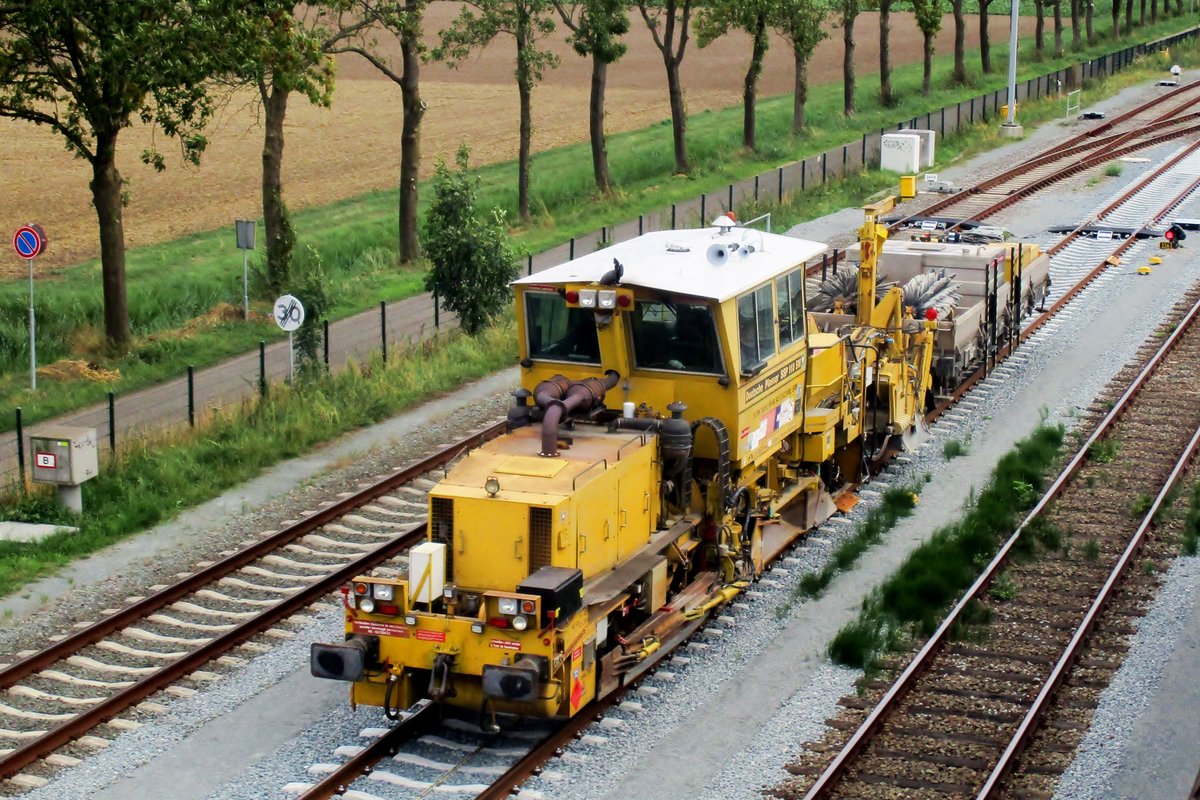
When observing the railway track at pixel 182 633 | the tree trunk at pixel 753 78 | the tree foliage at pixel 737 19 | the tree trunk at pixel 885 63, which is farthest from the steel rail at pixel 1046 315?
the tree trunk at pixel 885 63

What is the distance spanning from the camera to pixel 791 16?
48.7 meters

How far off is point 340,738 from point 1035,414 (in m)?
13.0

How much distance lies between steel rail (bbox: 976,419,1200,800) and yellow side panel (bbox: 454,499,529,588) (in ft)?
12.9

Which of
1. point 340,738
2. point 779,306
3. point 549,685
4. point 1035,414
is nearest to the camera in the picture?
point 549,685

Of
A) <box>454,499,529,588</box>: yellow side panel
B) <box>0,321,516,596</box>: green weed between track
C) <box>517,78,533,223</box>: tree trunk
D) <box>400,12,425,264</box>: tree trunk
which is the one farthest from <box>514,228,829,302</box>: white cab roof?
<box>517,78,533,223</box>: tree trunk

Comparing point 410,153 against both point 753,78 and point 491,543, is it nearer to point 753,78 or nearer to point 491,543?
point 753,78

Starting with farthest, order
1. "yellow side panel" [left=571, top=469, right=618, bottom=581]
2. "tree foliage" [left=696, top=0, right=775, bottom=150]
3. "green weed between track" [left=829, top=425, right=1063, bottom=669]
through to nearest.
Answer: "tree foliage" [left=696, top=0, right=775, bottom=150] < "green weed between track" [left=829, top=425, right=1063, bottom=669] < "yellow side panel" [left=571, top=469, right=618, bottom=581]

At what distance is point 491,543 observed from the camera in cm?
1248

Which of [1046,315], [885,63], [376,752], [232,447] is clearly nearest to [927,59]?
[885,63]

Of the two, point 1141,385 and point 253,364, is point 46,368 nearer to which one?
point 253,364

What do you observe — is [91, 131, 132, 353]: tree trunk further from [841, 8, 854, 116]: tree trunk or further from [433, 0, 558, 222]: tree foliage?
[841, 8, 854, 116]: tree trunk

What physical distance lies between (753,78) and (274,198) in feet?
70.4

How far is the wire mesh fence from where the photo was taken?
2281 centimetres

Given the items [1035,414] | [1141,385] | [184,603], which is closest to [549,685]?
[184,603]
